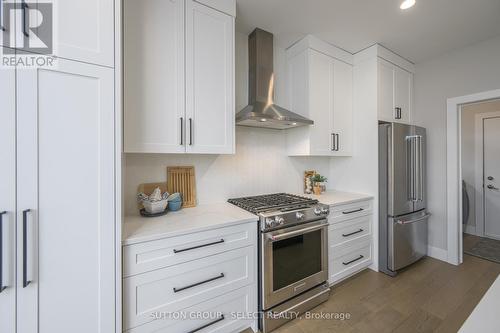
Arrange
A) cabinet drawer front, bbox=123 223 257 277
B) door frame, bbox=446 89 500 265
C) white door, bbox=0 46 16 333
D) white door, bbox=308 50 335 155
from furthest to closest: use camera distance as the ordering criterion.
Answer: door frame, bbox=446 89 500 265, white door, bbox=308 50 335 155, cabinet drawer front, bbox=123 223 257 277, white door, bbox=0 46 16 333

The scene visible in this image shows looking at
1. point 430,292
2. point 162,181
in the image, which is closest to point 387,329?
point 430,292

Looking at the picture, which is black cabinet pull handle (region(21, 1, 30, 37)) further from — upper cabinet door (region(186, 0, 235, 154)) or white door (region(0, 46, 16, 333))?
upper cabinet door (region(186, 0, 235, 154))

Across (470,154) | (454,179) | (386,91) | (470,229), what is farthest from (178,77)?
(470,229)

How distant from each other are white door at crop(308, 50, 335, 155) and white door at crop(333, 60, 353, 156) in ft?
0.27

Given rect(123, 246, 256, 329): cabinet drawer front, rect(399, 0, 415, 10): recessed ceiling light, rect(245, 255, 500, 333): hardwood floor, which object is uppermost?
rect(399, 0, 415, 10): recessed ceiling light

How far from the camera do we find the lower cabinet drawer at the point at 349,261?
7.02ft

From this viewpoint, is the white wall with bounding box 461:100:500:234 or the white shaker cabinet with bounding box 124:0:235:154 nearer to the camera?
the white shaker cabinet with bounding box 124:0:235:154

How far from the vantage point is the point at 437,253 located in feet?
9.09

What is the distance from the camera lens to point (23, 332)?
3.00ft

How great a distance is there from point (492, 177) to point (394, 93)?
260 centimetres

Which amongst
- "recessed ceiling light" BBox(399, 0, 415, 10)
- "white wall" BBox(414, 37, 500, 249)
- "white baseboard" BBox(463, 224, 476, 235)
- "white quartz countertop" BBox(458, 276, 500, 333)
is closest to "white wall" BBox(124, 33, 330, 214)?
"recessed ceiling light" BBox(399, 0, 415, 10)

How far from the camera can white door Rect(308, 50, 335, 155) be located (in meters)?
2.32

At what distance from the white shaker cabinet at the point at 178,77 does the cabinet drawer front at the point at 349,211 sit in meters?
1.25

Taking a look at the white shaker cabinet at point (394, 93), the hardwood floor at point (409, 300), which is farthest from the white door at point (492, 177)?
the white shaker cabinet at point (394, 93)
